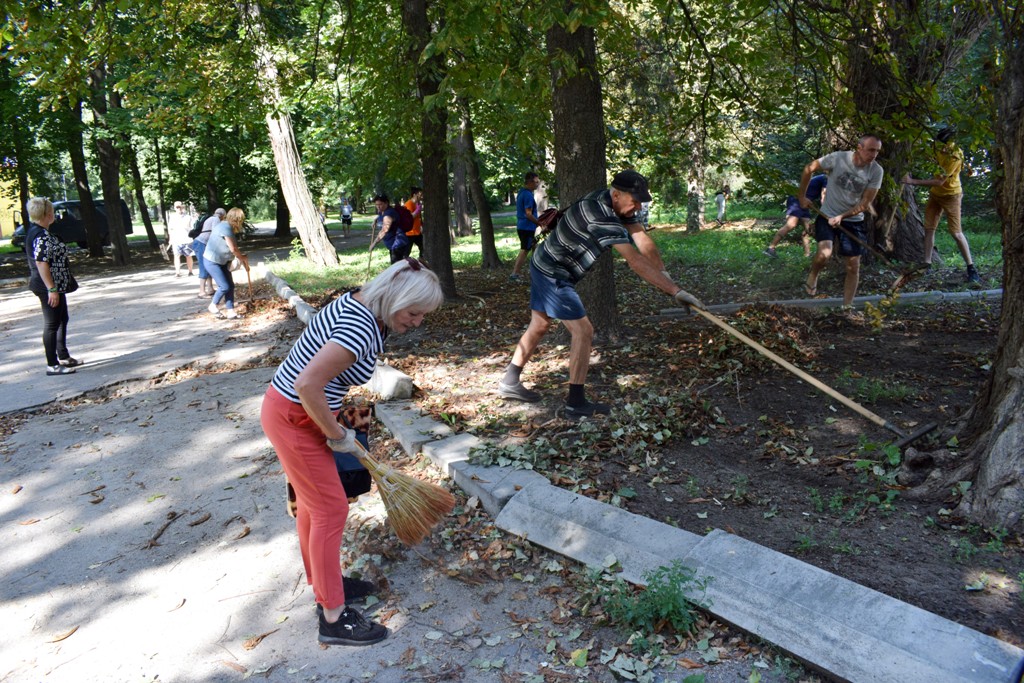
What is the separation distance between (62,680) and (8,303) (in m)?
14.3

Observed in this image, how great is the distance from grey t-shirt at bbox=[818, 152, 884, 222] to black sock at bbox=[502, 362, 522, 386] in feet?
13.5

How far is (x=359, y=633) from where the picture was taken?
341cm

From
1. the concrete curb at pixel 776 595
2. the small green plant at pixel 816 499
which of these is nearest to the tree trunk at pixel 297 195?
the concrete curb at pixel 776 595

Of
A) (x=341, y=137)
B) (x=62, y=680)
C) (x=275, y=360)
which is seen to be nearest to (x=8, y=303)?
(x=341, y=137)

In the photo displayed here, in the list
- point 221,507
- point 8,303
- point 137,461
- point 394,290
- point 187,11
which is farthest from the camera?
point 8,303

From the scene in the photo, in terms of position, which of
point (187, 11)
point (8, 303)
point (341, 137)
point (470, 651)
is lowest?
point (470, 651)

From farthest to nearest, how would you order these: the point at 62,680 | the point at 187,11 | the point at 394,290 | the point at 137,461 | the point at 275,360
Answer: the point at 187,11 < the point at 275,360 < the point at 137,461 < the point at 62,680 < the point at 394,290

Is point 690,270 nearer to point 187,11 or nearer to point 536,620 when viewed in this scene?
point 187,11

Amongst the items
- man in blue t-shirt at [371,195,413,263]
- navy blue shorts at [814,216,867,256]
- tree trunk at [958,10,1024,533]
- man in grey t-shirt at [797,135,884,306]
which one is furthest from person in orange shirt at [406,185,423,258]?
tree trunk at [958,10,1024,533]

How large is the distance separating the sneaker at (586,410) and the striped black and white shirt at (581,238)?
938 mm

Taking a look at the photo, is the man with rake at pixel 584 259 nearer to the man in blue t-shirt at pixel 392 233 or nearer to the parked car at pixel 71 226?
the man in blue t-shirt at pixel 392 233

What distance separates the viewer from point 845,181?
795 cm

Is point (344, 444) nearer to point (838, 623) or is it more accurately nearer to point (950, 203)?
point (838, 623)

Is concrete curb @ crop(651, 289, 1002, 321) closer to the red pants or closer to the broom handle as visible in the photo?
the broom handle
